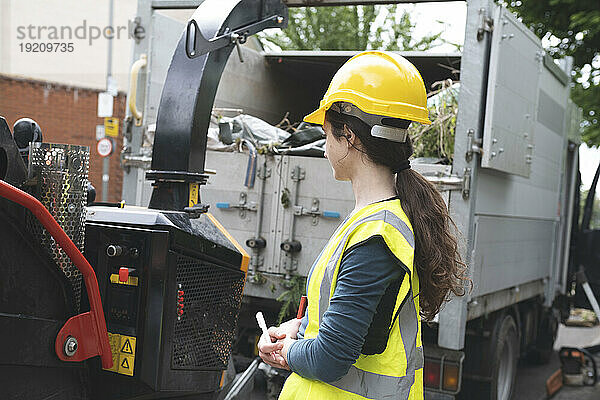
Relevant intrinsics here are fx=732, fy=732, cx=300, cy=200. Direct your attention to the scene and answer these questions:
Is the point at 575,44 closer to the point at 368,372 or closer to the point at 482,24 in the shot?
the point at 482,24

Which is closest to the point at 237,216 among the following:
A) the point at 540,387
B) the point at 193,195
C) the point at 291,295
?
the point at 291,295

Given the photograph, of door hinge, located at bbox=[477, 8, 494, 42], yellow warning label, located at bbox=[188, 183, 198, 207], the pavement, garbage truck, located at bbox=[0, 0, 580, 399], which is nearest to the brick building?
the pavement

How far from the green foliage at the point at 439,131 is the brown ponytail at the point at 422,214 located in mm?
2498

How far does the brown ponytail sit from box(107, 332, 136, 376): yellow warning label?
107 cm

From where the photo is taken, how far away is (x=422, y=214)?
1977mm

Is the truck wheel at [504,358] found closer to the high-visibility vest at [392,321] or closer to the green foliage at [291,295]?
the green foliage at [291,295]

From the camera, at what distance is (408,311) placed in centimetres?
197

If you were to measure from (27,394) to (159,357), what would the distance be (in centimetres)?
46

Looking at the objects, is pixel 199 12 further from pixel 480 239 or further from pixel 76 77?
pixel 76 77

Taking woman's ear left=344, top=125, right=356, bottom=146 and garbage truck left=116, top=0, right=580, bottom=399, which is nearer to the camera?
woman's ear left=344, top=125, right=356, bottom=146

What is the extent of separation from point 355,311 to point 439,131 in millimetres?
2976

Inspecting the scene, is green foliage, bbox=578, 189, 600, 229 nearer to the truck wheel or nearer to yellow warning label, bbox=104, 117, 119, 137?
the truck wheel

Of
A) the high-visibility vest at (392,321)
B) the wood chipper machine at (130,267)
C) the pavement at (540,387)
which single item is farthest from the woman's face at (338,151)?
the pavement at (540,387)

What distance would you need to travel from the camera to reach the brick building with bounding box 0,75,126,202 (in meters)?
14.8
